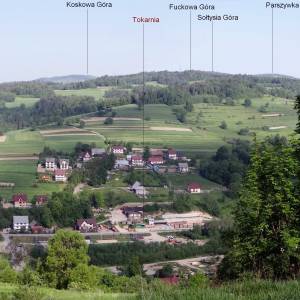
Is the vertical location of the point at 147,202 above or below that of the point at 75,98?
below

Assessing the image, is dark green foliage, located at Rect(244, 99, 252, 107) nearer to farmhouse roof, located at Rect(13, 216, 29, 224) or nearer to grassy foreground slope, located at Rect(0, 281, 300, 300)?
farmhouse roof, located at Rect(13, 216, 29, 224)

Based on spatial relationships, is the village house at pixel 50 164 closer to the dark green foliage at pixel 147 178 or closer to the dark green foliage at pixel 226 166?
the dark green foliage at pixel 147 178

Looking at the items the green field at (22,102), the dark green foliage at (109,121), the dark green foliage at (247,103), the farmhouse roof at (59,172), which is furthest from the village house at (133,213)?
the green field at (22,102)

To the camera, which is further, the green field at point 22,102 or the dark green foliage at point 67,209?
the green field at point 22,102

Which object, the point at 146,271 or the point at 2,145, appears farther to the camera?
the point at 2,145

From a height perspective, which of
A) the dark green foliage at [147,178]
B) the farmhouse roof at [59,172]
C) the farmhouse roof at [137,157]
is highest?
the farmhouse roof at [137,157]

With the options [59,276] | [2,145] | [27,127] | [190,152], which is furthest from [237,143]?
[59,276]

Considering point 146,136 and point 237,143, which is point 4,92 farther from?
point 237,143
